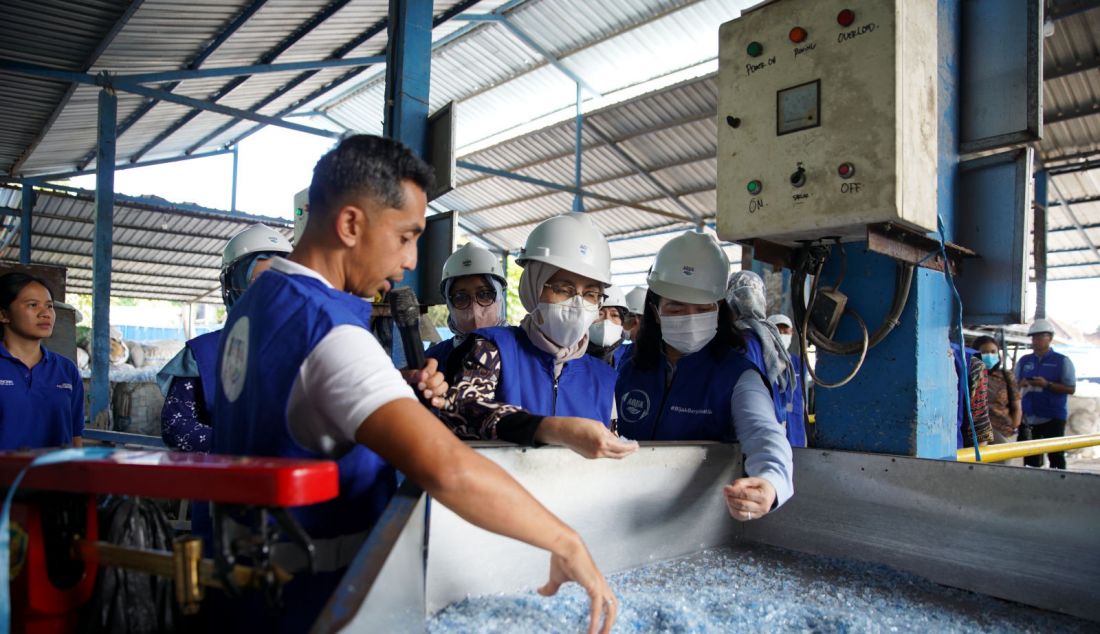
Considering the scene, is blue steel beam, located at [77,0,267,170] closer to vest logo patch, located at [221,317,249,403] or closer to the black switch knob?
the black switch knob

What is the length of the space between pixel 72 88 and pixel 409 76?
7095 mm

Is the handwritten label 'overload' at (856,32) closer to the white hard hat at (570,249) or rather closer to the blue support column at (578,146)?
the white hard hat at (570,249)

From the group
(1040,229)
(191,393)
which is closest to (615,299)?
(191,393)

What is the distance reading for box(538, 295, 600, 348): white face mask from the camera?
234cm

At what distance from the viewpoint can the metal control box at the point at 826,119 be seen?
1812 mm

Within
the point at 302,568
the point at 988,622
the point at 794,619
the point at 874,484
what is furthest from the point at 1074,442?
the point at 302,568

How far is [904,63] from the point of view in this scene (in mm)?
1828

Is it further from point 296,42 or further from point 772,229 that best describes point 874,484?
point 296,42

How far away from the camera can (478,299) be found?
3.63 meters

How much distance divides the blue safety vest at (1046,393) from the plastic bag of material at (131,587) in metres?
9.21

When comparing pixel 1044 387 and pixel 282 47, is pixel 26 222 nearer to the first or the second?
pixel 282 47

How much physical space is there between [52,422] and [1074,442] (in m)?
5.01

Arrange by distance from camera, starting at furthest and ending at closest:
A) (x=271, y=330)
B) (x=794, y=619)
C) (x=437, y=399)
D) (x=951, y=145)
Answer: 1. (x=951, y=145)
2. (x=437, y=399)
3. (x=794, y=619)
4. (x=271, y=330)

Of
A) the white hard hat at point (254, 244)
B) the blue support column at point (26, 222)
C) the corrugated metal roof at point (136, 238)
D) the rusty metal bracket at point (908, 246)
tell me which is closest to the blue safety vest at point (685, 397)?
the rusty metal bracket at point (908, 246)
